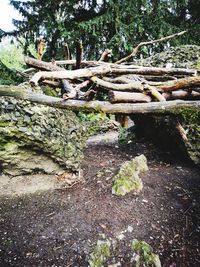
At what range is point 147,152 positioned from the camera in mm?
5664

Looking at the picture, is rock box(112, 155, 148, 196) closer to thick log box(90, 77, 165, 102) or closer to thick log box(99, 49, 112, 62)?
thick log box(90, 77, 165, 102)

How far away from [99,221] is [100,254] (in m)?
0.49

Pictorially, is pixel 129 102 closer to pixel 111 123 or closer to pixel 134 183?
pixel 134 183

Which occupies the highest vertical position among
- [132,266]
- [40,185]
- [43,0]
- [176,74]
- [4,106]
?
[43,0]

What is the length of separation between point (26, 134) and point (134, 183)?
1.80 m

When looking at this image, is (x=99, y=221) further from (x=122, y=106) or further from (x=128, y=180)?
(x=122, y=106)

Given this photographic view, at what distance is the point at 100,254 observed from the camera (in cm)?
319

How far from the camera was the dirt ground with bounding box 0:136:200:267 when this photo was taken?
322 centimetres

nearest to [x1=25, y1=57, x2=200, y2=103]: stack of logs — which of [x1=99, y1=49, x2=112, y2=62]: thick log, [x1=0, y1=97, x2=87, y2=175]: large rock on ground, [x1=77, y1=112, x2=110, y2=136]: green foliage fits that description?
[x1=0, y1=97, x2=87, y2=175]: large rock on ground

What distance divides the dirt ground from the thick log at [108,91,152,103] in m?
1.40

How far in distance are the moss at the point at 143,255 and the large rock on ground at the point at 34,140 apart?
1.71 metres

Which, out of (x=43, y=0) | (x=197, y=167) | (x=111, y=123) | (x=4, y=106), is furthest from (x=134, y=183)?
(x=43, y=0)

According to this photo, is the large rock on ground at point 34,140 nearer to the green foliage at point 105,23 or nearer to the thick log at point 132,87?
the thick log at point 132,87

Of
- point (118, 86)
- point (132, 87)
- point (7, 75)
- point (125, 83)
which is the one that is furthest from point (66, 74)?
point (7, 75)
